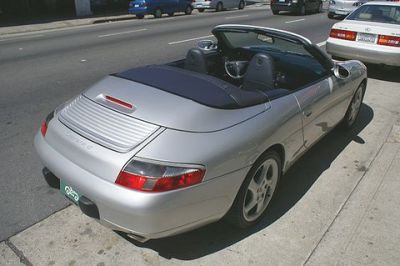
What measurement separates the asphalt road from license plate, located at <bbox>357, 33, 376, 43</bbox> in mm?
4469

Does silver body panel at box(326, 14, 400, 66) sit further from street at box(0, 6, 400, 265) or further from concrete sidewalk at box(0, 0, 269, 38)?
concrete sidewalk at box(0, 0, 269, 38)

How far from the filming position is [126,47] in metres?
11.8

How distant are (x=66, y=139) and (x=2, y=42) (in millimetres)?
12966

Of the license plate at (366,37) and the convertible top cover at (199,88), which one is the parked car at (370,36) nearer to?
the license plate at (366,37)

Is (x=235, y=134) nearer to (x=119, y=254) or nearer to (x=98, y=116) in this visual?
(x=98, y=116)

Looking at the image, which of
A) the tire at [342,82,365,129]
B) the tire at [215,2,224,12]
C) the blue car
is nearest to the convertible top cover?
the tire at [342,82,365,129]

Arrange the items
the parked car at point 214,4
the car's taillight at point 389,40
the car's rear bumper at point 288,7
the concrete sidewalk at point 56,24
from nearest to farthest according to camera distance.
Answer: the car's taillight at point 389,40, the concrete sidewalk at point 56,24, the car's rear bumper at point 288,7, the parked car at point 214,4

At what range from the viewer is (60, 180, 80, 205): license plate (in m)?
2.77

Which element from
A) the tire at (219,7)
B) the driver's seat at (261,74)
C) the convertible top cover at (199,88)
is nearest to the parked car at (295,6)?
the tire at (219,7)

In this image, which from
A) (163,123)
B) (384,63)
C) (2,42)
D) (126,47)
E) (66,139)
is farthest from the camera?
(2,42)

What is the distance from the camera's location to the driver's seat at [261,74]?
361 cm

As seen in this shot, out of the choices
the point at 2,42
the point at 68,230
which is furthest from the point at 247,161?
the point at 2,42

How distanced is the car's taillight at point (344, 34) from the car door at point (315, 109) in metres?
4.50

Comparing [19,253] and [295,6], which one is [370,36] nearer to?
[19,253]
